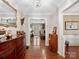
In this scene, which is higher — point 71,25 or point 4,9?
point 4,9

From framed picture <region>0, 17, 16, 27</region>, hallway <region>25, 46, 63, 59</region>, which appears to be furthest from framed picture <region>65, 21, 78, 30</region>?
framed picture <region>0, 17, 16, 27</region>

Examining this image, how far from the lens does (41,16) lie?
12.1m

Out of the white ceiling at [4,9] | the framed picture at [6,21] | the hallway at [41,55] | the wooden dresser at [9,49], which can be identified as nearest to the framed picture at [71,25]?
the hallway at [41,55]

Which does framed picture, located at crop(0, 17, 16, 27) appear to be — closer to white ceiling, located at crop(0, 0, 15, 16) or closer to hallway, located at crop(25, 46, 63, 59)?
white ceiling, located at crop(0, 0, 15, 16)

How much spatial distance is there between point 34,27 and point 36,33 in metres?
1.20

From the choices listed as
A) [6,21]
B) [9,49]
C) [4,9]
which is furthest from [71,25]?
[9,49]

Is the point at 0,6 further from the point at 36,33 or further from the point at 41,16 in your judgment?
the point at 36,33

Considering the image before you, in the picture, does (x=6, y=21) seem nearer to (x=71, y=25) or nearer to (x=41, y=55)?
(x=41, y=55)

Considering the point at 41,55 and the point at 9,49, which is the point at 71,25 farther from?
the point at 9,49

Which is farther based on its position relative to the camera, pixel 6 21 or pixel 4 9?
pixel 6 21

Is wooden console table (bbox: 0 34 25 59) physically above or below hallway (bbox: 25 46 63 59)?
above

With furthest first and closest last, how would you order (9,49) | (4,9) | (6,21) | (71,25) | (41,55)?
Answer: 1. (71,25)
2. (41,55)
3. (6,21)
4. (4,9)
5. (9,49)

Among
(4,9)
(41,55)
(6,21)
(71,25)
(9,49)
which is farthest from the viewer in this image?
(71,25)

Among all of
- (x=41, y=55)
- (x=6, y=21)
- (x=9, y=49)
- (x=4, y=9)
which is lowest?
(x=41, y=55)
